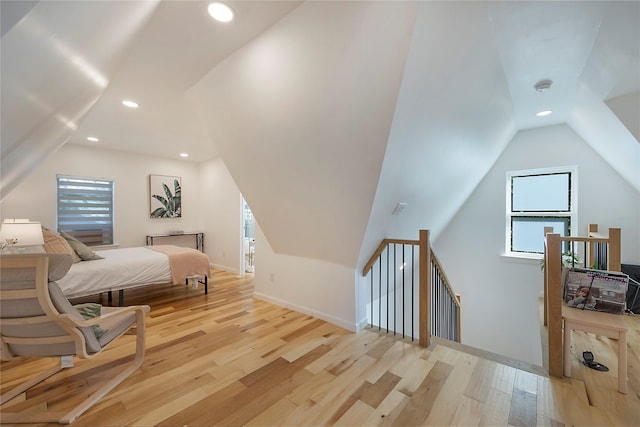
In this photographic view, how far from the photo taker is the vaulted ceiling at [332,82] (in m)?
1.34

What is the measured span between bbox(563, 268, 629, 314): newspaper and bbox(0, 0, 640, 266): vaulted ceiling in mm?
1214

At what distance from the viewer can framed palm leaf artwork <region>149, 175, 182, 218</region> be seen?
5332mm

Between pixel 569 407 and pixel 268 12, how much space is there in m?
3.16

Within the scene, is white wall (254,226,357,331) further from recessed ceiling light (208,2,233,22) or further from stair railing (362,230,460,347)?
recessed ceiling light (208,2,233,22)

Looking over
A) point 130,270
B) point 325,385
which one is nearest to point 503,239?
point 325,385

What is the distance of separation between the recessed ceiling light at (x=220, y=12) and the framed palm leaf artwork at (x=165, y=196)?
4.66 m

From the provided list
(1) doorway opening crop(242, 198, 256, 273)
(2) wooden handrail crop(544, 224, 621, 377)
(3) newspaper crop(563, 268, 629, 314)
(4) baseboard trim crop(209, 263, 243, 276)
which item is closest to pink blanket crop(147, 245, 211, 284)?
(4) baseboard trim crop(209, 263, 243, 276)

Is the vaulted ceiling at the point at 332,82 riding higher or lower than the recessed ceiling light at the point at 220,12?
lower

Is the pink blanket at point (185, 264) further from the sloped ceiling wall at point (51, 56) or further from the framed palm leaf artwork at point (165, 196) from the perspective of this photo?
the sloped ceiling wall at point (51, 56)

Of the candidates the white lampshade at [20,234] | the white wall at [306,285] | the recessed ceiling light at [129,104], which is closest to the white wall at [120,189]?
the white lampshade at [20,234]

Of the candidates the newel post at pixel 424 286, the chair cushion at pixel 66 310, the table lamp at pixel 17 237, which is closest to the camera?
the chair cushion at pixel 66 310

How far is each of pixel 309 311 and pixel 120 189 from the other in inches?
Answer: 177

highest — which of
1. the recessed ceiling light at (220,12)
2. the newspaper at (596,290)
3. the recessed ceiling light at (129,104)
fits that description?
the recessed ceiling light at (220,12)

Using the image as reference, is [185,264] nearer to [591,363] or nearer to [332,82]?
[332,82]
